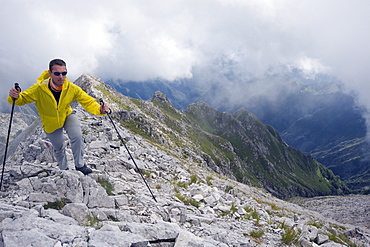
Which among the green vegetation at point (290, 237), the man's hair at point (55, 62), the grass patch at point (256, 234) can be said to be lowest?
the green vegetation at point (290, 237)

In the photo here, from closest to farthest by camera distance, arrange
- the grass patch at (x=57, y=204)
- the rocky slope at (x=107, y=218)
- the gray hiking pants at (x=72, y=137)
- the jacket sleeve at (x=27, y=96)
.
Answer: the rocky slope at (x=107, y=218) < the grass patch at (x=57, y=204) < the jacket sleeve at (x=27, y=96) < the gray hiking pants at (x=72, y=137)

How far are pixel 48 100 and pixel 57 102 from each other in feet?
0.94

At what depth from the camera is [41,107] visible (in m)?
7.21

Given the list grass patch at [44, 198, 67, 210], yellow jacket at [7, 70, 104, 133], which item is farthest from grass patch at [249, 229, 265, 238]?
yellow jacket at [7, 70, 104, 133]

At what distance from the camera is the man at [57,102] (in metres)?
6.96

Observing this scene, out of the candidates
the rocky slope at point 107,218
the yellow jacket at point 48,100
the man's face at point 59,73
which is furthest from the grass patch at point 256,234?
the man's face at point 59,73

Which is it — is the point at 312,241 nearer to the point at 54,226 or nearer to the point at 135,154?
the point at 54,226

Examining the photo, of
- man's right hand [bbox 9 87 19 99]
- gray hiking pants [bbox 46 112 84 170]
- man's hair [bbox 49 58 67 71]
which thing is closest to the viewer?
man's right hand [bbox 9 87 19 99]

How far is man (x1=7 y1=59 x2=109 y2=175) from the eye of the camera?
274 inches

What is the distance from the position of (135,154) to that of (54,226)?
1375 cm

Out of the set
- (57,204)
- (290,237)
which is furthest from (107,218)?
(290,237)

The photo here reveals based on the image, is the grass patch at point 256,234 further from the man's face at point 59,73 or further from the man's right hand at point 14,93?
the man's right hand at point 14,93

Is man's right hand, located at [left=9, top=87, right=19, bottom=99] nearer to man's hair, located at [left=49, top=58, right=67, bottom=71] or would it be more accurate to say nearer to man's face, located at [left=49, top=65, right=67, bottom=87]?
man's face, located at [left=49, top=65, right=67, bottom=87]

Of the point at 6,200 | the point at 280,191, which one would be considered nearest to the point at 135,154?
the point at 6,200
